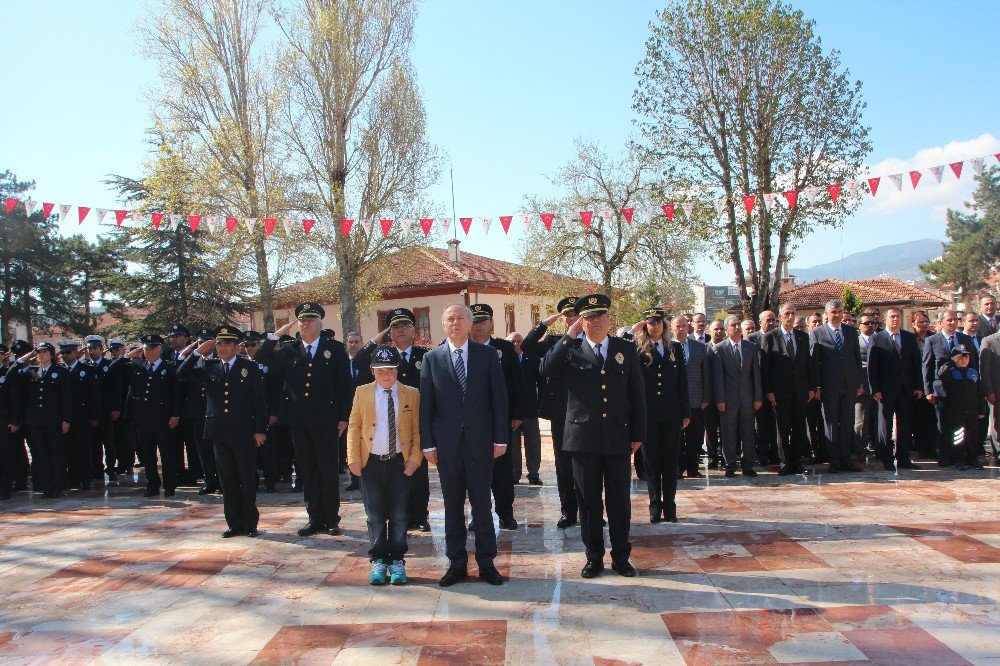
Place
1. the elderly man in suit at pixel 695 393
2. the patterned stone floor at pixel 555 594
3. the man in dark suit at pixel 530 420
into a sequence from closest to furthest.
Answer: the patterned stone floor at pixel 555 594 → the man in dark suit at pixel 530 420 → the elderly man in suit at pixel 695 393

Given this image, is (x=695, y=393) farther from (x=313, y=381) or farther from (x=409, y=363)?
(x=313, y=381)

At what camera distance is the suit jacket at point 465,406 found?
5.21 m

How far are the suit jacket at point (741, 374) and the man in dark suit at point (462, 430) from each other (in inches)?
180

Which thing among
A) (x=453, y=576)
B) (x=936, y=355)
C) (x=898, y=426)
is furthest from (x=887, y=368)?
(x=453, y=576)

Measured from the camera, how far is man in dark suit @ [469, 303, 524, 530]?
6.68 metres

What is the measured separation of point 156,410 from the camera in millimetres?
9328

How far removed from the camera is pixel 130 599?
516 cm

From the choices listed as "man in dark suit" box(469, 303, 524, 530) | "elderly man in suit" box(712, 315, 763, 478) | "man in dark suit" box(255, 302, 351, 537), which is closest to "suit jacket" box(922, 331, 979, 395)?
"elderly man in suit" box(712, 315, 763, 478)

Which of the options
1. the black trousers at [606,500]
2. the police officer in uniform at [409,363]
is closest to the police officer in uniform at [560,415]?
the police officer in uniform at [409,363]

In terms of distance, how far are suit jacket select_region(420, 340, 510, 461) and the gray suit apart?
456cm

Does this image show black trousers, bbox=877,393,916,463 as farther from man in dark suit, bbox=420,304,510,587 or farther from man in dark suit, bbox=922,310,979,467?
man in dark suit, bbox=420,304,510,587

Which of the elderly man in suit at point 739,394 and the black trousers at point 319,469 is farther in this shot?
the elderly man in suit at point 739,394

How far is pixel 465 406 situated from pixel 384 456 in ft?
2.31

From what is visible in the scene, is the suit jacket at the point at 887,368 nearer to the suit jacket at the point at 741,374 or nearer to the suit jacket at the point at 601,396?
the suit jacket at the point at 741,374
